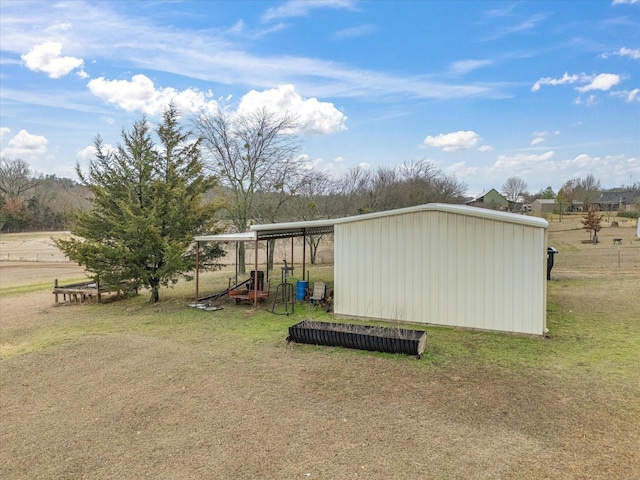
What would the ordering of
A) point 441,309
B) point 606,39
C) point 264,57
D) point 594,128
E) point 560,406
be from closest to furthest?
1. point 560,406
2. point 441,309
3. point 606,39
4. point 264,57
5. point 594,128

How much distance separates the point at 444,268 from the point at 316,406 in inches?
158

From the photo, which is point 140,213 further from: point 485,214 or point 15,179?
point 15,179

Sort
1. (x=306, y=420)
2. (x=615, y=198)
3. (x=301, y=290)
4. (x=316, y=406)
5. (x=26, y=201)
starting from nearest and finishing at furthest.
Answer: (x=306, y=420)
(x=316, y=406)
(x=301, y=290)
(x=26, y=201)
(x=615, y=198)

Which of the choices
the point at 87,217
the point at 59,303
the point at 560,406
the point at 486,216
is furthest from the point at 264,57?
the point at 560,406

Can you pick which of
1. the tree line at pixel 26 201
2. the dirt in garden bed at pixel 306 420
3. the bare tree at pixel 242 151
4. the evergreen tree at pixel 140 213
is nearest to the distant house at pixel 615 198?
the bare tree at pixel 242 151

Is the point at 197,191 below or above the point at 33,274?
above

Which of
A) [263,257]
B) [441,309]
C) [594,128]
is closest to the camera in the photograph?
[441,309]

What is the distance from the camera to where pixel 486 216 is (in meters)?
6.94

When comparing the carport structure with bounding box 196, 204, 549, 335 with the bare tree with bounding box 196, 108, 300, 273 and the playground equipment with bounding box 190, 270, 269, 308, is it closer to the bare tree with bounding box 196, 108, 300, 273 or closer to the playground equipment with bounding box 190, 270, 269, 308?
the playground equipment with bounding box 190, 270, 269, 308

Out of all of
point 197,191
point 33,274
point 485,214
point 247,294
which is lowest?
point 33,274

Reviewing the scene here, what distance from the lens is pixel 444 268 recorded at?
7320 mm

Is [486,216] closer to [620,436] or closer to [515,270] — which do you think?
[515,270]

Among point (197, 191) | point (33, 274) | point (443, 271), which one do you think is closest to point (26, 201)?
point (33, 274)

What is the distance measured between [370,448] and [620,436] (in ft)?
7.12
